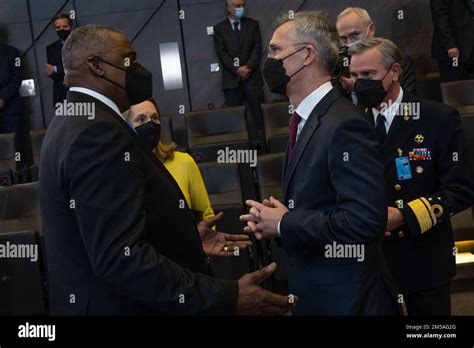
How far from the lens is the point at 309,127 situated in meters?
2.10

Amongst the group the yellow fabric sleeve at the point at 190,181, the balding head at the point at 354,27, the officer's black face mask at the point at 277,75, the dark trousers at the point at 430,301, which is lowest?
the dark trousers at the point at 430,301

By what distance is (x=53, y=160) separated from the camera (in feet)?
5.83

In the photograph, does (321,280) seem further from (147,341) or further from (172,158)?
→ (172,158)

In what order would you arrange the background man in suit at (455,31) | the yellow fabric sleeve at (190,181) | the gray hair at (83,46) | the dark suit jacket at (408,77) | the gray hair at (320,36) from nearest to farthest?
the gray hair at (83,46), the gray hair at (320,36), the yellow fabric sleeve at (190,181), the dark suit jacket at (408,77), the background man in suit at (455,31)

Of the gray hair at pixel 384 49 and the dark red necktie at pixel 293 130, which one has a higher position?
the gray hair at pixel 384 49

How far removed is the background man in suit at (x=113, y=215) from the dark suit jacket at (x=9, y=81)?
651 cm

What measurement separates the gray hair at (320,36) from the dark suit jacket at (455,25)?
17.0ft

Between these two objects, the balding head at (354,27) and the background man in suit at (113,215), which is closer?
the background man in suit at (113,215)

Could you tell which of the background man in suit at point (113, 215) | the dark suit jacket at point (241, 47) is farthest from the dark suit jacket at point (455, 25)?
the background man in suit at point (113, 215)

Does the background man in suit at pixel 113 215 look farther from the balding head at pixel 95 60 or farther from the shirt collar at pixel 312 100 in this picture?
the shirt collar at pixel 312 100

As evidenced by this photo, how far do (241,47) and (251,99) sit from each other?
1.95 feet

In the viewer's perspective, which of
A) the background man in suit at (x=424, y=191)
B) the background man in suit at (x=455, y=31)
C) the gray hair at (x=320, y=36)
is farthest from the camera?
the background man in suit at (x=455, y=31)


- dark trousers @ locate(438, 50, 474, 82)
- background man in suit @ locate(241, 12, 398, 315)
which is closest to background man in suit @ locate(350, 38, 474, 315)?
background man in suit @ locate(241, 12, 398, 315)

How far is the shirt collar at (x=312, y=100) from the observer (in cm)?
217
